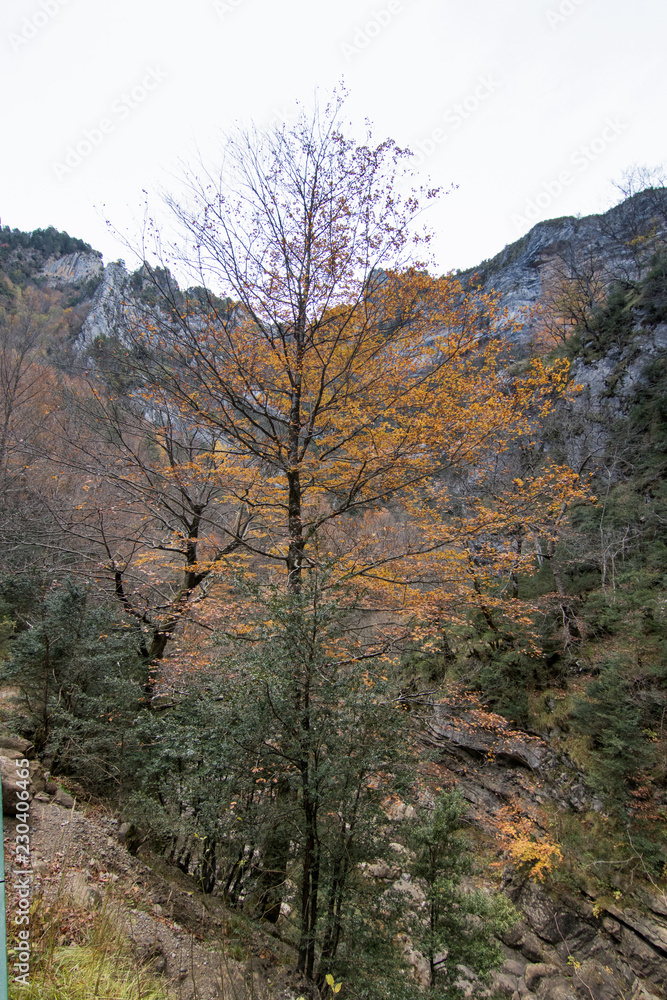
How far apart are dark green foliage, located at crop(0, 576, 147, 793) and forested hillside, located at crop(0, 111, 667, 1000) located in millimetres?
53

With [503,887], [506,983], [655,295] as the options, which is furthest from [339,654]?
[655,295]

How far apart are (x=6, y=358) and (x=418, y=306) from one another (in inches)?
554

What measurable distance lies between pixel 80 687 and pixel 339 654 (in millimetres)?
5078

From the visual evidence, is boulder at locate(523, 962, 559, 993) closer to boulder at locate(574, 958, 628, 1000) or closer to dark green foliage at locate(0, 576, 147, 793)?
boulder at locate(574, 958, 628, 1000)

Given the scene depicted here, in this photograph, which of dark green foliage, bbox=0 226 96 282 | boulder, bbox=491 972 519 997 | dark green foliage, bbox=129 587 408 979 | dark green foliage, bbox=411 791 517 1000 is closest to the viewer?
dark green foliage, bbox=129 587 408 979

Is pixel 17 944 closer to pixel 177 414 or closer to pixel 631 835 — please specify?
pixel 177 414

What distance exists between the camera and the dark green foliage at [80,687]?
639 centimetres

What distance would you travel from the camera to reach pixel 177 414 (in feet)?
20.9

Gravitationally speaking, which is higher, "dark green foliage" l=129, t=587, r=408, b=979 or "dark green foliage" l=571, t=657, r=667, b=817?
"dark green foliage" l=129, t=587, r=408, b=979

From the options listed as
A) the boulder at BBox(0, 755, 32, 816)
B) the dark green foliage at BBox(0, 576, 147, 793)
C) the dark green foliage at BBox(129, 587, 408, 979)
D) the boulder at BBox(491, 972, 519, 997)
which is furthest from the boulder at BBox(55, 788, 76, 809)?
the boulder at BBox(491, 972, 519, 997)

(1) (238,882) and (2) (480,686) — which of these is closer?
(1) (238,882)

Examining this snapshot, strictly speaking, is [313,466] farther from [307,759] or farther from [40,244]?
[40,244]

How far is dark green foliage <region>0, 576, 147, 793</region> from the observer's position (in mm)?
6387

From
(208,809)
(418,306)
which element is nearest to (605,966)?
(208,809)
